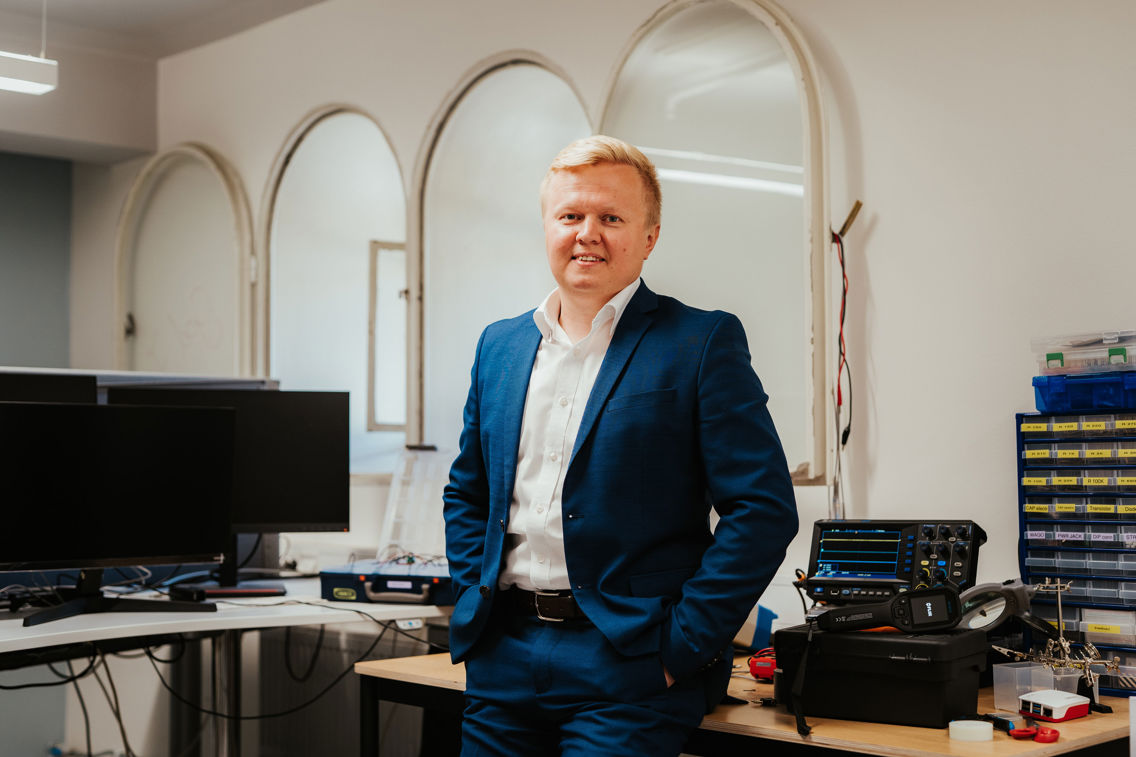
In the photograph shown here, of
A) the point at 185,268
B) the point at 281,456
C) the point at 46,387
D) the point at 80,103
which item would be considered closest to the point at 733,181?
the point at 281,456

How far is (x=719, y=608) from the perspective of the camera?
5.80 ft

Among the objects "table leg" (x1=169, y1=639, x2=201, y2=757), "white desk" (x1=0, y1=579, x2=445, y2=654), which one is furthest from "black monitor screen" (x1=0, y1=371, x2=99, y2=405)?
"table leg" (x1=169, y1=639, x2=201, y2=757)

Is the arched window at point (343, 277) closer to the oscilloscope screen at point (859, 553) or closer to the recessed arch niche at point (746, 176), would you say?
the recessed arch niche at point (746, 176)

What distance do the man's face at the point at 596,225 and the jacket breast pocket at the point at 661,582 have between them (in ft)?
1.58

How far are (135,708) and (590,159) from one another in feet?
12.4

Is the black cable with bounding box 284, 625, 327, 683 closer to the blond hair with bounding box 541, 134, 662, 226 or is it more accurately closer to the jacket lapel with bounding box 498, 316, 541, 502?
the jacket lapel with bounding box 498, 316, 541, 502

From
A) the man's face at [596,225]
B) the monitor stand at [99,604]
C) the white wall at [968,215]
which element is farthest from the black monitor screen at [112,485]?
the white wall at [968,215]

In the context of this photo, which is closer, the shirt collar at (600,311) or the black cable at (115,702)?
the shirt collar at (600,311)

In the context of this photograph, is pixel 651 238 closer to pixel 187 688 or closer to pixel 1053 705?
pixel 1053 705

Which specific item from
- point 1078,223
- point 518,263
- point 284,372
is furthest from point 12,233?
point 1078,223

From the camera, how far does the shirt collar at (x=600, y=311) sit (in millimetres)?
1960

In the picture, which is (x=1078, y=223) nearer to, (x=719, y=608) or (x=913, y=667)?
(x=913, y=667)

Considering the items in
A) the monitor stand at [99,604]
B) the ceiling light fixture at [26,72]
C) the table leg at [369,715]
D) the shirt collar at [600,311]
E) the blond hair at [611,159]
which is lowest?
the table leg at [369,715]

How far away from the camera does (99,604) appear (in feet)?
9.42
